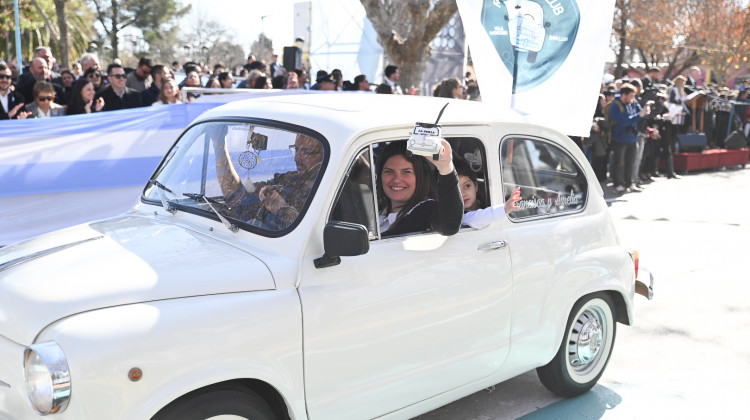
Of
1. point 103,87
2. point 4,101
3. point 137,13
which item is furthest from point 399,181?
point 137,13

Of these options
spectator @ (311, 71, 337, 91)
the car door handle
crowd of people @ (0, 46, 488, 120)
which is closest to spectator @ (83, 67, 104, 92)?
crowd of people @ (0, 46, 488, 120)

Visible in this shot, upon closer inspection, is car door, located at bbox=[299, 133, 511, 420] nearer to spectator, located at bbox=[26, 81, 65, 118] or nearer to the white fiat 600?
the white fiat 600

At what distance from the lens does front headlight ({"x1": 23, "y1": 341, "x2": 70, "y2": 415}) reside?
2.22 metres

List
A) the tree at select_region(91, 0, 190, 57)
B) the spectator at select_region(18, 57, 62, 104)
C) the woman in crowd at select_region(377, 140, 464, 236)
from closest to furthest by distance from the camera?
the woman in crowd at select_region(377, 140, 464, 236)
the spectator at select_region(18, 57, 62, 104)
the tree at select_region(91, 0, 190, 57)

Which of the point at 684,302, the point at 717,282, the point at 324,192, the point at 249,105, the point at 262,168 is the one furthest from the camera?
the point at 717,282

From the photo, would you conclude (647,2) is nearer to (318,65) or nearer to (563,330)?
(318,65)

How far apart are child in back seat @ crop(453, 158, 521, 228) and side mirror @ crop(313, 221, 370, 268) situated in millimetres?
881

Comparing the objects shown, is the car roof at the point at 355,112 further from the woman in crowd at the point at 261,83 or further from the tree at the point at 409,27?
the tree at the point at 409,27

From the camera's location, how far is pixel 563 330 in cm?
392

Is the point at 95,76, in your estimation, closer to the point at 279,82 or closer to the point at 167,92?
the point at 167,92

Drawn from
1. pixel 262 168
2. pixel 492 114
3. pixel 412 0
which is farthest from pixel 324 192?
pixel 412 0

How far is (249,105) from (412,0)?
13407 mm

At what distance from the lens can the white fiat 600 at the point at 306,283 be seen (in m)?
2.38

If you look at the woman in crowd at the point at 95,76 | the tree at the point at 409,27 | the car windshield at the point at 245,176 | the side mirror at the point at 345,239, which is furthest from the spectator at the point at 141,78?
the side mirror at the point at 345,239
